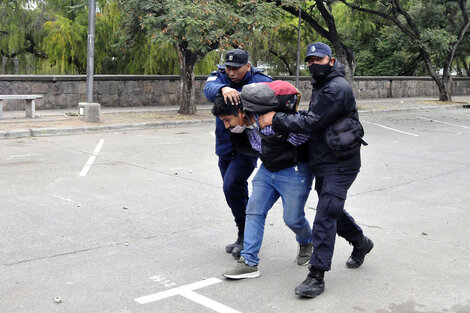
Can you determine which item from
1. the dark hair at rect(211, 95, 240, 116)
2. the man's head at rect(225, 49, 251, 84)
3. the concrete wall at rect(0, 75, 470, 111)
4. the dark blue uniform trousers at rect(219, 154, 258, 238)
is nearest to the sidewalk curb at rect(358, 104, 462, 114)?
the concrete wall at rect(0, 75, 470, 111)

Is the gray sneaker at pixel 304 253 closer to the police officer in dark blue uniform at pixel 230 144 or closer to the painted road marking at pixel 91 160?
the police officer in dark blue uniform at pixel 230 144

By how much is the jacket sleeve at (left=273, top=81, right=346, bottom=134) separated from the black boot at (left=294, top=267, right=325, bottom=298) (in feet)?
3.29

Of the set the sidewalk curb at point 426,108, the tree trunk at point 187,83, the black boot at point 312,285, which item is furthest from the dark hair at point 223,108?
the sidewalk curb at point 426,108

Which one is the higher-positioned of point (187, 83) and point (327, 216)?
point (187, 83)

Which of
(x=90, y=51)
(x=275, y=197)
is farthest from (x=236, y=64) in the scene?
(x=90, y=51)

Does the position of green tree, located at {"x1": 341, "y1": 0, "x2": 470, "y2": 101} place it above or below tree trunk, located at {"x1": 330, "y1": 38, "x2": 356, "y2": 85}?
above

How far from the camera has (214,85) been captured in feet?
15.7

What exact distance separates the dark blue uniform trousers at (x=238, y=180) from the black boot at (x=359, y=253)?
0.96 meters

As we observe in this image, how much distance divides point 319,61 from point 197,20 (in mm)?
12349

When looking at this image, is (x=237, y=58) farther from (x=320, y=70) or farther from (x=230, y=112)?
(x=320, y=70)

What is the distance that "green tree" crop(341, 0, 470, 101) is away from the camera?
26.2 metres

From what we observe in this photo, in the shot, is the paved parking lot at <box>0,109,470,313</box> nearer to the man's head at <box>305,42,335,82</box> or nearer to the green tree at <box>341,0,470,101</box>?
the man's head at <box>305,42,335,82</box>

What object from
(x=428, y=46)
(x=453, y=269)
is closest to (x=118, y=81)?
(x=428, y=46)

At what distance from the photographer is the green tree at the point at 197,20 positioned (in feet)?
53.2
